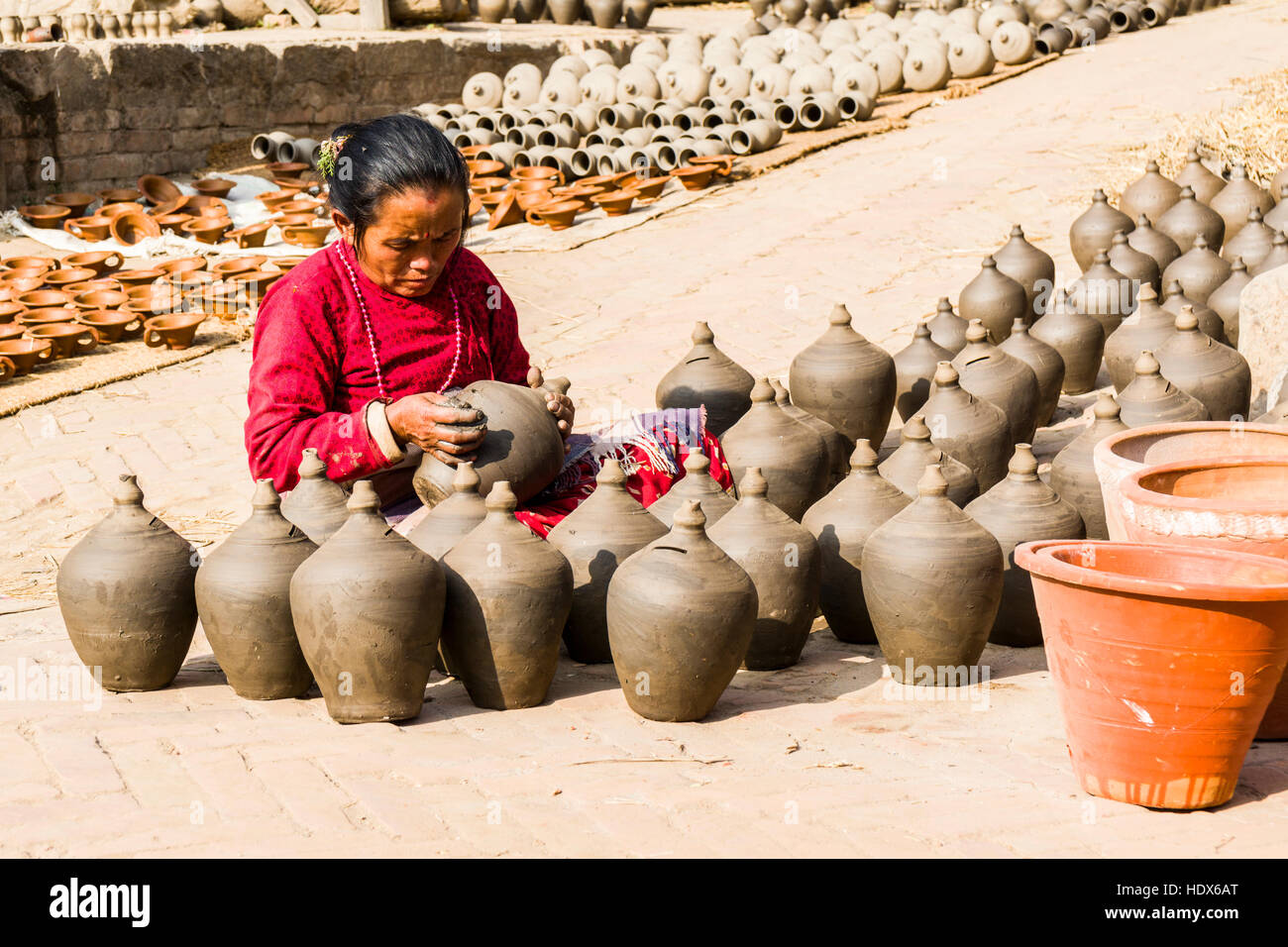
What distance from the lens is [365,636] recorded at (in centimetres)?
315

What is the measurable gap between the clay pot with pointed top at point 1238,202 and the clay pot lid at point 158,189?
738 centimetres

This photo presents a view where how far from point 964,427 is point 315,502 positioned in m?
2.10

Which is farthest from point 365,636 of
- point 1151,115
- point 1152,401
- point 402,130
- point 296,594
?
point 1151,115

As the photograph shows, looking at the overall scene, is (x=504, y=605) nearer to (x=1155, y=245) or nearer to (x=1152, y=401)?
(x=1152, y=401)

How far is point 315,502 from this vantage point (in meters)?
3.65

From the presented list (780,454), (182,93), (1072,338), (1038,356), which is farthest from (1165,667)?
(182,93)

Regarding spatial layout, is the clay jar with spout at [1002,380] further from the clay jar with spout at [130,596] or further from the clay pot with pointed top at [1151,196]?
the clay pot with pointed top at [1151,196]

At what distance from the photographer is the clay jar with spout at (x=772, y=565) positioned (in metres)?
3.57

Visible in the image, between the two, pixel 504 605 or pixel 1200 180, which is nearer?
pixel 504 605

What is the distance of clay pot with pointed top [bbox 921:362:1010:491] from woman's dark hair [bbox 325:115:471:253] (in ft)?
5.68

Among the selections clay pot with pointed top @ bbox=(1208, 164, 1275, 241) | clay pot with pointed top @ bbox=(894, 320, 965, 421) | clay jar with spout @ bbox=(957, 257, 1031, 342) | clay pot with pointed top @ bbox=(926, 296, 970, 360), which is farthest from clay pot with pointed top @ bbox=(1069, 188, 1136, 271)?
clay pot with pointed top @ bbox=(894, 320, 965, 421)

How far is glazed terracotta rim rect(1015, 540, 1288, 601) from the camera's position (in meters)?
2.56
